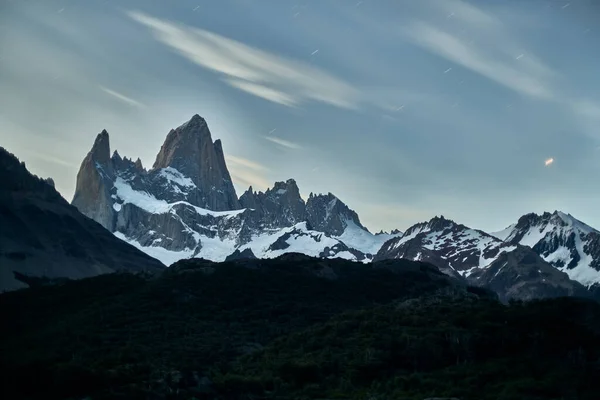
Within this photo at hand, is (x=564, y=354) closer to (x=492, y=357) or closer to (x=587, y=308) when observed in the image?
(x=492, y=357)

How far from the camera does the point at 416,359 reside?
138 m

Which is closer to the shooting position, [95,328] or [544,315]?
[544,315]

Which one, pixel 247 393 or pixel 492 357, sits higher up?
pixel 492 357

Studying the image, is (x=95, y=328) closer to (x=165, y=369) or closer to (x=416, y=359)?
(x=165, y=369)

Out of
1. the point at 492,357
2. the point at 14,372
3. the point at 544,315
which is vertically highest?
the point at 544,315

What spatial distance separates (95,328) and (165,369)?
5409 cm

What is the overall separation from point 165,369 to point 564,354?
2394 inches

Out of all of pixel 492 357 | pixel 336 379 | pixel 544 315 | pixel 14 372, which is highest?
pixel 544 315

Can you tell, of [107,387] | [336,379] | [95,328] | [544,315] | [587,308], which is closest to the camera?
[107,387]

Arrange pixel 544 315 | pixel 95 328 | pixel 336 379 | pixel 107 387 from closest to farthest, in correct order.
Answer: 1. pixel 107 387
2. pixel 336 379
3. pixel 544 315
4. pixel 95 328

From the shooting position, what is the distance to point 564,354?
134 metres

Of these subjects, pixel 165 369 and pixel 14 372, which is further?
pixel 165 369

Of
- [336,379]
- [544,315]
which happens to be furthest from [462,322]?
[336,379]

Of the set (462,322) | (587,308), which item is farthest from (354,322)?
Answer: (587,308)
